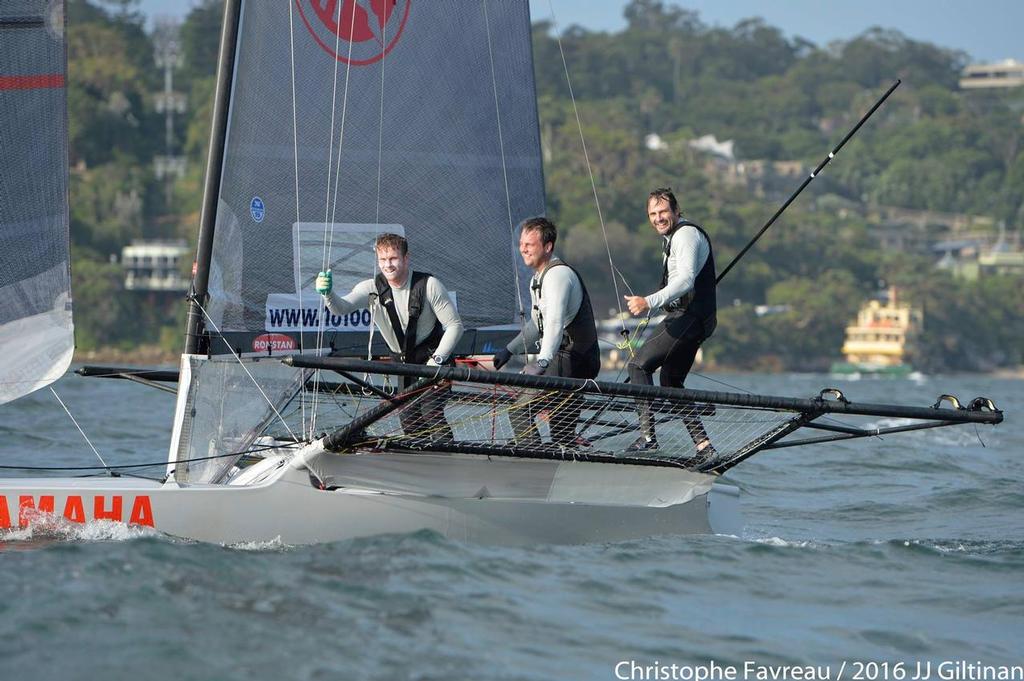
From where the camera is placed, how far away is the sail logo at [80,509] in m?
7.07

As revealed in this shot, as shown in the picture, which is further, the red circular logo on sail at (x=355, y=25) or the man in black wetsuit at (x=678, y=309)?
the red circular logo on sail at (x=355, y=25)

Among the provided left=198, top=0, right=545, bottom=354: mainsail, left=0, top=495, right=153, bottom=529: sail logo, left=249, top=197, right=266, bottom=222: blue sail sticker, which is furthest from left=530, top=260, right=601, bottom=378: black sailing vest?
left=0, top=495, right=153, bottom=529: sail logo

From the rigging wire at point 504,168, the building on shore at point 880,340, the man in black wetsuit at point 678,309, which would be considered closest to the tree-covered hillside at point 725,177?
the building on shore at point 880,340

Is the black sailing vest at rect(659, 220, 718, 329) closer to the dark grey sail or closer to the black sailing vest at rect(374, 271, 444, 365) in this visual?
the black sailing vest at rect(374, 271, 444, 365)

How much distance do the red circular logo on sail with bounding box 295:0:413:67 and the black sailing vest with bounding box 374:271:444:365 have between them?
5.16 feet

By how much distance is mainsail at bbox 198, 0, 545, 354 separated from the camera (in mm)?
8164

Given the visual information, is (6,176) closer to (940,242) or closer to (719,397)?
(719,397)

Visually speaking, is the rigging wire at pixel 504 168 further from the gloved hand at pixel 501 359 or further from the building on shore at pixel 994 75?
the building on shore at pixel 994 75

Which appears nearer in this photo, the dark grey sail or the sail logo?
the sail logo

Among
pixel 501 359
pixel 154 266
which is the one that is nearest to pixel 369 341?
pixel 501 359

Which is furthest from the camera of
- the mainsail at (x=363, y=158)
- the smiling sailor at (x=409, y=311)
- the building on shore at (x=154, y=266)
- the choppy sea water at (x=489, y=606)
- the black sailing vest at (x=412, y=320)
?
the building on shore at (x=154, y=266)

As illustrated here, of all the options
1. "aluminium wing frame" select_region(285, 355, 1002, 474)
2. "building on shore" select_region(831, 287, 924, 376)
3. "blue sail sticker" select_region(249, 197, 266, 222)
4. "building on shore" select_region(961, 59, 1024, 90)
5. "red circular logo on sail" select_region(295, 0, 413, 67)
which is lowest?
"building on shore" select_region(831, 287, 924, 376)

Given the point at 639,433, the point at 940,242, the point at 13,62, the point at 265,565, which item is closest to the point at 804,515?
the point at 639,433

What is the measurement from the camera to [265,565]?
256 inches
